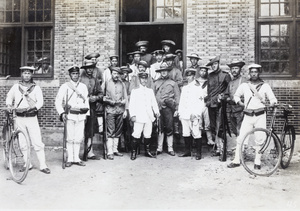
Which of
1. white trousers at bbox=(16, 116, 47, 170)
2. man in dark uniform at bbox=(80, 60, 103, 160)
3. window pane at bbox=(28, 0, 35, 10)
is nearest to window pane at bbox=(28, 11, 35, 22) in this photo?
window pane at bbox=(28, 0, 35, 10)

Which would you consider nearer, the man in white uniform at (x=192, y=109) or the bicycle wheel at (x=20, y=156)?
the bicycle wheel at (x=20, y=156)

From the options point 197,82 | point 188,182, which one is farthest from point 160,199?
point 197,82

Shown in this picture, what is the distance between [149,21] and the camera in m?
9.16

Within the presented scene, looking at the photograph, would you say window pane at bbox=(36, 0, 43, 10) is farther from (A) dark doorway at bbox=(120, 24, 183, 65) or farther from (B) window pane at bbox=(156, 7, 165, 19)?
(B) window pane at bbox=(156, 7, 165, 19)

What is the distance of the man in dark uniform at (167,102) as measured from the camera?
756cm

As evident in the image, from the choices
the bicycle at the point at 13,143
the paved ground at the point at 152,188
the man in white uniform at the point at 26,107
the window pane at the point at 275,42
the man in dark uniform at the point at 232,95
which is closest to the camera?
the paved ground at the point at 152,188

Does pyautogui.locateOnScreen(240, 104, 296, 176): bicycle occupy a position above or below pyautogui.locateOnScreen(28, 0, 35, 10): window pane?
below

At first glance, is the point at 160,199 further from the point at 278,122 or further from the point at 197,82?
the point at 278,122

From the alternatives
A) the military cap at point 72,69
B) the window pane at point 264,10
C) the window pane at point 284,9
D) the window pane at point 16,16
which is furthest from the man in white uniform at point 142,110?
the window pane at point 16,16

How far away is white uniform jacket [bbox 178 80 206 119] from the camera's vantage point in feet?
23.5

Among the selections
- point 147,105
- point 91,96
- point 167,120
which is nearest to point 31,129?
point 91,96

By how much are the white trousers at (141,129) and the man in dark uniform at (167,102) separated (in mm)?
491

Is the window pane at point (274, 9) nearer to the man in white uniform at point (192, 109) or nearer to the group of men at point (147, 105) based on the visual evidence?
the group of men at point (147, 105)

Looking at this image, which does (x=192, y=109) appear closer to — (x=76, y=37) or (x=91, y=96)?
(x=91, y=96)
